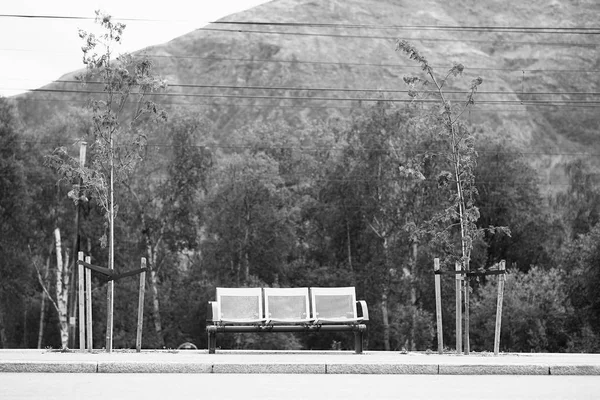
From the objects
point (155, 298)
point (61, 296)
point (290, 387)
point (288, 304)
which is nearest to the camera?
point (290, 387)

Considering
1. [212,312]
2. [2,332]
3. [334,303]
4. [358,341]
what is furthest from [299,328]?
[2,332]

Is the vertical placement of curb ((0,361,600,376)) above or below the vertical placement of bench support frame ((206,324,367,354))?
above

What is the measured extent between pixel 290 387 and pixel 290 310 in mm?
7852

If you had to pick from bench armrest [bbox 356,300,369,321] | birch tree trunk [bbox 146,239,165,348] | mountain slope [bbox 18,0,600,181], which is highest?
mountain slope [bbox 18,0,600,181]

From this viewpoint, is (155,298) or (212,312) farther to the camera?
(155,298)

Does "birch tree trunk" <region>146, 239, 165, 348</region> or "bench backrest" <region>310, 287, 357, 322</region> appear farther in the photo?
"birch tree trunk" <region>146, 239, 165, 348</region>

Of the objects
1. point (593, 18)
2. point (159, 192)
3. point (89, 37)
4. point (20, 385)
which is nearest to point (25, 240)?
point (159, 192)

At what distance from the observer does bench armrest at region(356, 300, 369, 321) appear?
59.9 feet

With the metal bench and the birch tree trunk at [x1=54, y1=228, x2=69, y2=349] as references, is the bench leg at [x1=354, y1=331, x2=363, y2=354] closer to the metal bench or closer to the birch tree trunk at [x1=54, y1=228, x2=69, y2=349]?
the metal bench

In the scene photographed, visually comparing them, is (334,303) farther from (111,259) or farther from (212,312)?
(111,259)

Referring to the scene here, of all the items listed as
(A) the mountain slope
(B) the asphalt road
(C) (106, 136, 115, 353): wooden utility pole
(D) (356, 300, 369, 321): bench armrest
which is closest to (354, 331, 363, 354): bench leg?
(D) (356, 300, 369, 321): bench armrest

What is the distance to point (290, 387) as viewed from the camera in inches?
427

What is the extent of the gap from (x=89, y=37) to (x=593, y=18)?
174m

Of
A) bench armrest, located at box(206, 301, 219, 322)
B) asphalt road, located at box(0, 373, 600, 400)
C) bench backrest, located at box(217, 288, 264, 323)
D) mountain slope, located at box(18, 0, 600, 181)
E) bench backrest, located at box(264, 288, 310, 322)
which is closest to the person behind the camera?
asphalt road, located at box(0, 373, 600, 400)
